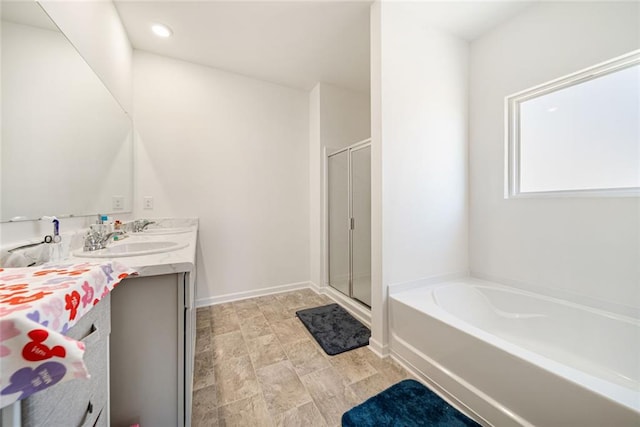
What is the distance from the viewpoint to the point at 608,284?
4.65 feet

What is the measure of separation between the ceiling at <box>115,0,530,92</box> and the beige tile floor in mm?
2548

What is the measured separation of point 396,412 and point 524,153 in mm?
2119

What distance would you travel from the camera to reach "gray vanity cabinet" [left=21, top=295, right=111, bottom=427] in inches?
15.8

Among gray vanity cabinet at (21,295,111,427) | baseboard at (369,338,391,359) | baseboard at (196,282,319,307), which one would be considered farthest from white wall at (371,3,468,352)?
gray vanity cabinet at (21,295,111,427)

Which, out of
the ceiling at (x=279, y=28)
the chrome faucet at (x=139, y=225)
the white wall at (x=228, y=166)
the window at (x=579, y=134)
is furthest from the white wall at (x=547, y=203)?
the chrome faucet at (x=139, y=225)

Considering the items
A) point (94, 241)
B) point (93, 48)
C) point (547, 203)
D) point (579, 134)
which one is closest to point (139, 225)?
point (94, 241)

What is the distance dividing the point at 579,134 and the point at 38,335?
8.80 feet

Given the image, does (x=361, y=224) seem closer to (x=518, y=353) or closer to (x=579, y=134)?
(x=518, y=353)

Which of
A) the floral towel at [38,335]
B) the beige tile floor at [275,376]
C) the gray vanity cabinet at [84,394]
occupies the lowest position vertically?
the beige tile floor at [275,376]

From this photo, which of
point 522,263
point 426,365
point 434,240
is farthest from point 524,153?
point 426,365

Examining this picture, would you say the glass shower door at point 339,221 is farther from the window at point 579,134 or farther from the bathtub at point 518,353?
the window at point 579,134

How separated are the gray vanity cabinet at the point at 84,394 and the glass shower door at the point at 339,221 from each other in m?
2.08

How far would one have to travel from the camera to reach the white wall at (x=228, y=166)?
7.30 feet

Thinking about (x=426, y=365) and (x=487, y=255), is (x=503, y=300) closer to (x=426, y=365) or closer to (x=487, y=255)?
(x=487, y=255)
